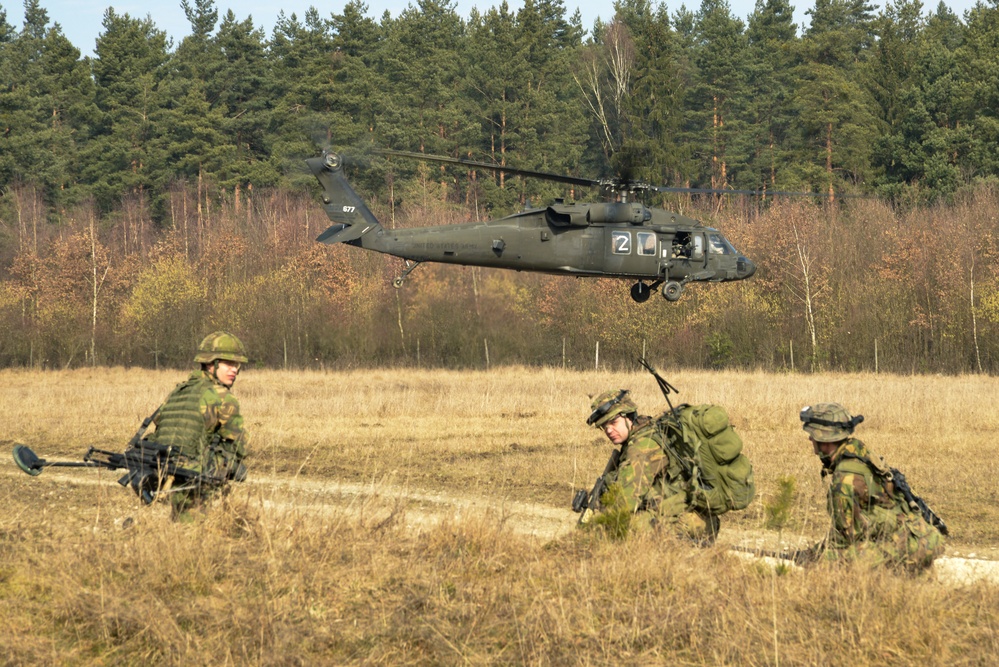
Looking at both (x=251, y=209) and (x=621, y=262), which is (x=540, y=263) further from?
(x=251, y=209)

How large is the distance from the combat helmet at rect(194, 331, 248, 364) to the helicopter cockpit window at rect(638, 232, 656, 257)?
46.3 feet

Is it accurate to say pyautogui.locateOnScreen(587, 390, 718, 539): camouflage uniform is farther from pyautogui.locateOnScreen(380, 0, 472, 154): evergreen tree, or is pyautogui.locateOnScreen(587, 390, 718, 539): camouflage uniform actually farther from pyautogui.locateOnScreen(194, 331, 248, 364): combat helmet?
pyautogui.locateOnScreen(380, 0, 472, 154): evergreen tree

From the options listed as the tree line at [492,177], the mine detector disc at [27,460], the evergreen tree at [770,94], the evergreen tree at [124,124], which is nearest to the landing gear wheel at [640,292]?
the mine detector disc at [27,460]

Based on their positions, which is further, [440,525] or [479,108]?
[479,108]

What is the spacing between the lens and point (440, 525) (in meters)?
7.93

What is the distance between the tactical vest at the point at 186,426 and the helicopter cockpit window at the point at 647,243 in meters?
14.4

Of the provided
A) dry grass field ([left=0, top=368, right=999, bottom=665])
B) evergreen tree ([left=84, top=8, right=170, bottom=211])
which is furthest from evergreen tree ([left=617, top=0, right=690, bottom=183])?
dry grass field ([left=0, top=368, right=999, bottom=665])

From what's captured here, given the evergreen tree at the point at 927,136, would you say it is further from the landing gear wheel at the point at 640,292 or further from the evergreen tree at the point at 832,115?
the landing gear wheel at the point at 640,292

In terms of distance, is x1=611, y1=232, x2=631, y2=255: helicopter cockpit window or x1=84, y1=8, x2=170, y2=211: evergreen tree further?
x1=84, y1=8, x2=170, y2=211: evergreen tree

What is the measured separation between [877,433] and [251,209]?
48.1m

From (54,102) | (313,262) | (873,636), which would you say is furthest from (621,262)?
(54,102)

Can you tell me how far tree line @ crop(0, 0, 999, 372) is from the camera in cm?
4538

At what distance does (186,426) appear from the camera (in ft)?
26.8

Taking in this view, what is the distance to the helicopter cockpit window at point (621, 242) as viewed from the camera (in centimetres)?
2159
